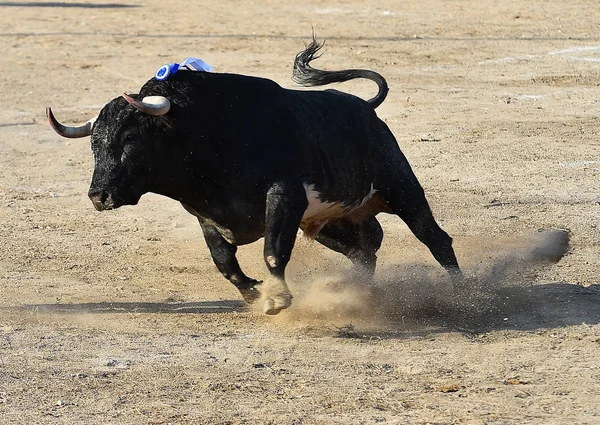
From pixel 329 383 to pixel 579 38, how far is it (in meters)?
11.0

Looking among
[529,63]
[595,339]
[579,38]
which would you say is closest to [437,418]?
[595,339]

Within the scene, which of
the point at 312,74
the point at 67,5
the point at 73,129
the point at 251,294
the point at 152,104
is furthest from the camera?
the point at 67,5

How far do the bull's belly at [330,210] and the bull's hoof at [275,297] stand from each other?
627 mm

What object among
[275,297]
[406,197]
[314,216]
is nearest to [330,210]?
[314,216]

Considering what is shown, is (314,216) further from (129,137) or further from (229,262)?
(129,137)

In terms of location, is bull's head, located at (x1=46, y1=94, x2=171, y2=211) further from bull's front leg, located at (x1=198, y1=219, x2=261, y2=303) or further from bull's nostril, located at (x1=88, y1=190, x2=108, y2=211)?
bull's front leg, located at (x1=198, y1=219, x2=261, y2=303)

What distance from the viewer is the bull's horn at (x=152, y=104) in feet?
24.0

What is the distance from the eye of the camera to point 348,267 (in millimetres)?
9227

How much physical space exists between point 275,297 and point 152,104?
124cm

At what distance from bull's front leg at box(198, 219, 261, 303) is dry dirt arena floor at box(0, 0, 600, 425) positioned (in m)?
0.13

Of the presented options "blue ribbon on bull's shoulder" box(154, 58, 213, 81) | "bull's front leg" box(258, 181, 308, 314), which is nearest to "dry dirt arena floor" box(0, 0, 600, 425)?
"bull's front leg" box(258, 181, 308, 314)

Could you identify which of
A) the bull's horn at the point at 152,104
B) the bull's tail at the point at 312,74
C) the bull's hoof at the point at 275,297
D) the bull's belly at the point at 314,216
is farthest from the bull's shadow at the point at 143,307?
the bull's tail at the point at 312,74

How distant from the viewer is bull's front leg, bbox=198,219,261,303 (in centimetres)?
809

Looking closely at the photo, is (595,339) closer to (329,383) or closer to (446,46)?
(329,383)
